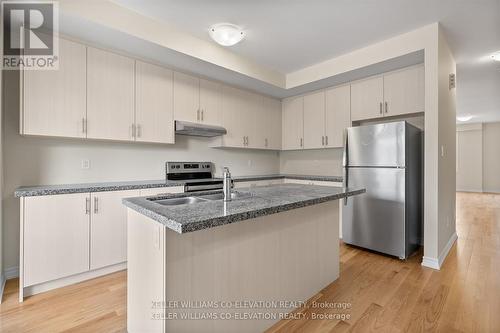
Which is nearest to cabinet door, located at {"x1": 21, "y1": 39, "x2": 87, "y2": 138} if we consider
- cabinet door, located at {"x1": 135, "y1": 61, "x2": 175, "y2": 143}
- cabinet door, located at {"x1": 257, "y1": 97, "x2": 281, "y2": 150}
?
cabinet door, located at {"x1": 135, "y1": 61, "x2": 175, "y2": 143}

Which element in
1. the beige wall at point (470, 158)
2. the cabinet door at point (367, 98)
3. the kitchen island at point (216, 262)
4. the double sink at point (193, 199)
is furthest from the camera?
the beige wall at point (470, 158)

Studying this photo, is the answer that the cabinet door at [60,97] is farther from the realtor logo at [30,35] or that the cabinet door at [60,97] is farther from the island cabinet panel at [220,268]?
the island cabinet panel at [220,268]

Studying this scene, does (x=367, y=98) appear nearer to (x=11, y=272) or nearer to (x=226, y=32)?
(x=226, y=32)

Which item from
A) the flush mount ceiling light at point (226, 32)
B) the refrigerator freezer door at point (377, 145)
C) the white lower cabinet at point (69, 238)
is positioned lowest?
the white lower cabinet at point (69, 238)

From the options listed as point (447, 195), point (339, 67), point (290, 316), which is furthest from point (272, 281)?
point (339, 67)

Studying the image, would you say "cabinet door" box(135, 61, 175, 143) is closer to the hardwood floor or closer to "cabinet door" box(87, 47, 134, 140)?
"cabinet door" box(87, 47, 134, 140)

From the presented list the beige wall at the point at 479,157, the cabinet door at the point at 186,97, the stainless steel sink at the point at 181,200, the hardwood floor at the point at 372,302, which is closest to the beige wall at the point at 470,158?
the beige wall at the point at 479,157

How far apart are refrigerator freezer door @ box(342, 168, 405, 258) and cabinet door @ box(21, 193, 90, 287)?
3112 mm

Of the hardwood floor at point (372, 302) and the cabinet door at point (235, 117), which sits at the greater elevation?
the cabinet door at point (235, 117)

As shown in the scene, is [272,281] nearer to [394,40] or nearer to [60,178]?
[60,178]

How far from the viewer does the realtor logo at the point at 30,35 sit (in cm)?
201

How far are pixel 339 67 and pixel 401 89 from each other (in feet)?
2.85

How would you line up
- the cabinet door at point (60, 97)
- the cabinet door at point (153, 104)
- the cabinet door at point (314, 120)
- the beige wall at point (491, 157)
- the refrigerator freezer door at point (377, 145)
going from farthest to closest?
the beige wall at point (491, 157)
the cabinet door at point (314, 120)
the cabinet door at point (153, 104)
the refrigerator freezer door at point (377, 145)
the cabinet door at point (60, 97)

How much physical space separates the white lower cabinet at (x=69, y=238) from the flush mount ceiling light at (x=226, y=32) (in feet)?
6.22
